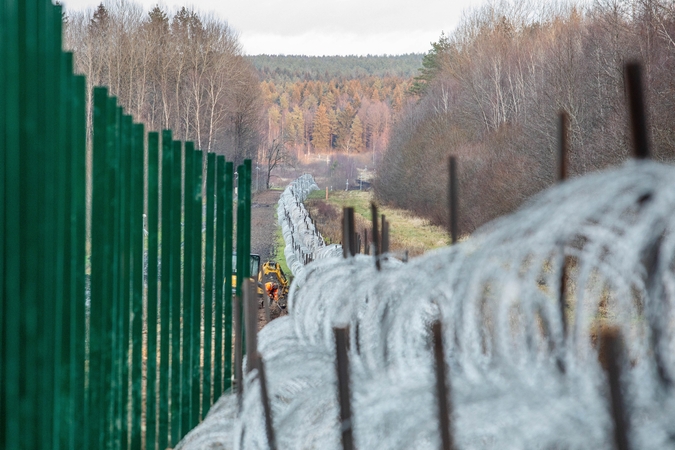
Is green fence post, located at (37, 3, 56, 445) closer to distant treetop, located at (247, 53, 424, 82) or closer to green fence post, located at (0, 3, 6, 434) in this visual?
green fence post, located at (0, 3, 6, 434)

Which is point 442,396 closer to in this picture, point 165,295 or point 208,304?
point 165,295

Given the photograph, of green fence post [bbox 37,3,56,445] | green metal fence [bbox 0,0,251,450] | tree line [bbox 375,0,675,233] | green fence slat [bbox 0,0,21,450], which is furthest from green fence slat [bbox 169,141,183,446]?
tree line [bbox 375,0,675,233]

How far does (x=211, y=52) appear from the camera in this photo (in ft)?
127

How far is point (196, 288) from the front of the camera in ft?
14.8

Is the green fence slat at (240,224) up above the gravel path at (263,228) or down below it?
above

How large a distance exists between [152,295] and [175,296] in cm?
15

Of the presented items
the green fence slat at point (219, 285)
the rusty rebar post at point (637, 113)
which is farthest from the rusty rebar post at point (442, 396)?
the green fence slat at point (219, 285)

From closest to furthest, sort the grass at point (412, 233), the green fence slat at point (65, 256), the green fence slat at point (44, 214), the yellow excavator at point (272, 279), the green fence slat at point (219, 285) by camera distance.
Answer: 1. the green fence slat at point (44, 214)
2. the green fence slat at point (65, 256)
3. the green fence slat at point (219, 285)
4. the yellow excavator at point (272, 279)
5. the grass at point (412, 233)

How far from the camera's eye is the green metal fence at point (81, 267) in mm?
3115

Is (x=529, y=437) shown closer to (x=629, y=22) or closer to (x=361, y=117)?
(x=629, y=22)

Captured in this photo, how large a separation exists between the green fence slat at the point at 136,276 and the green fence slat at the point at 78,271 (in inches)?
17.6

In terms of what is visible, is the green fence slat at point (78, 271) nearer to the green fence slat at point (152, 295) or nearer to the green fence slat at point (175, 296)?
the green fence slat at point (152, 295)

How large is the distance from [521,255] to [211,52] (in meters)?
38.5

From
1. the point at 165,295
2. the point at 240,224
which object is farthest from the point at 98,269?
the point at 240,224
